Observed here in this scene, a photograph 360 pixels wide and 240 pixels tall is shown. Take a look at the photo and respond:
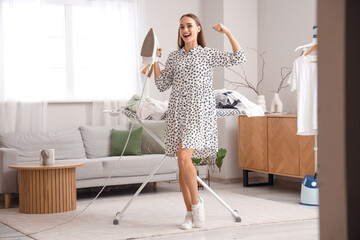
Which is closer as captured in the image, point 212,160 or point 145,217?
point 145,217

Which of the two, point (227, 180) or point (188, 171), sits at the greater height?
point (188, 171)

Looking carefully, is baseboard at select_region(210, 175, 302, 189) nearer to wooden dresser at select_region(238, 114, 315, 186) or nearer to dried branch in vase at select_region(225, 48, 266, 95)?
wooden dresser at select_region(238, 114, 315, 186)

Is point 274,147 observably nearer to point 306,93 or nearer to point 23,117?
point 306,93

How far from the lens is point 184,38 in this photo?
11.8ft

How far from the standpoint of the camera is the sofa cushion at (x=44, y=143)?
5281 mm

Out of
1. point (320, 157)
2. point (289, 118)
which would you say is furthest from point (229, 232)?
point (320, 157)

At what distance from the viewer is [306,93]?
4867 mm

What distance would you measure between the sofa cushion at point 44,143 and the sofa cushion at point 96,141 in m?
0.08

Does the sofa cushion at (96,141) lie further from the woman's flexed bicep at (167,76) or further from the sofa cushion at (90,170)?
the woman's flexed bicep at (167,76)

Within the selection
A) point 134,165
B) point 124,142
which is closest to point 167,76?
point 134,165

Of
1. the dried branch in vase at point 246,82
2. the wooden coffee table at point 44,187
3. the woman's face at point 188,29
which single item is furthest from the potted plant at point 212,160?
the woman's face at point 188,29

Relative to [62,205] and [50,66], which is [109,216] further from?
[50,66]

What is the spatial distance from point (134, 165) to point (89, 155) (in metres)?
0.61

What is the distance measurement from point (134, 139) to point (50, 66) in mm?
1232
